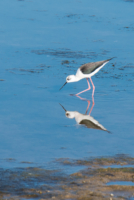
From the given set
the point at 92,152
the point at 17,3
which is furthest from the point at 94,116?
the point at 17,3

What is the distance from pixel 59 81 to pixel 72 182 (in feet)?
16.5

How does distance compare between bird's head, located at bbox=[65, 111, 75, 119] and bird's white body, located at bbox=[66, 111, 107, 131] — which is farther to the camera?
bird's head, located at bbox=[65, 111, 75, 119]

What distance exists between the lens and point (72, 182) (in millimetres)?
4918

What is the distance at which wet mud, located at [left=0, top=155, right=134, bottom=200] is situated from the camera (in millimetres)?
4559

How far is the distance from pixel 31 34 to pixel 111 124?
7.46 meters

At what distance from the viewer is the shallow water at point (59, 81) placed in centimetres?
624

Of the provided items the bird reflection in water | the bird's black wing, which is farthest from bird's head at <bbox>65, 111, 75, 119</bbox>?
the bird's black wing

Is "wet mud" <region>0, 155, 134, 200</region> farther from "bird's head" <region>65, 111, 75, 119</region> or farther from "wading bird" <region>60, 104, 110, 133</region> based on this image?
"bird's head" <region>65, 111, 75, 119</region>

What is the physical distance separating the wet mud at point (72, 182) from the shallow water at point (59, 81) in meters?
0.36

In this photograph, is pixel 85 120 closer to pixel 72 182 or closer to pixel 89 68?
pixel 89 68

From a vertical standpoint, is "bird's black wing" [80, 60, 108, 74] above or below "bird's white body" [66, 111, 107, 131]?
above

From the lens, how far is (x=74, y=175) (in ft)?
16.8

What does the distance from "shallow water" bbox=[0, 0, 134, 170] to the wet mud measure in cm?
36

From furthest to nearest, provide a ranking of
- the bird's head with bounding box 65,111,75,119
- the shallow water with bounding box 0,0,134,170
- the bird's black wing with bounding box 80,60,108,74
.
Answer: the bird's black wing with bounding box 80,60,108,74 → the bird's head with bounding box 65,111,75,119 → the shallow water with bounding box 0,0,134,170
